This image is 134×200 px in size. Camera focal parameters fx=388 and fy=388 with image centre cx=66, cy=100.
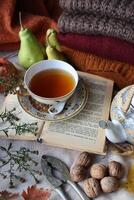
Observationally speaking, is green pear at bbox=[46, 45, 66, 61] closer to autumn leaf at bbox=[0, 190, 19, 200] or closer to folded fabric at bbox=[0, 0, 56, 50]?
folded fabric at bbox=[0, 0, 56, 50]

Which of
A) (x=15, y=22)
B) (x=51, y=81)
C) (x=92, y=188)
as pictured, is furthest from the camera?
(x=15, y=22)

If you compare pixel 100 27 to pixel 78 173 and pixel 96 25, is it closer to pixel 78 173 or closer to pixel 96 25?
pixel 96 25

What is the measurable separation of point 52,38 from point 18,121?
0.19m

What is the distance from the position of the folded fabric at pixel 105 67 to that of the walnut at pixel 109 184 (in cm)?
21

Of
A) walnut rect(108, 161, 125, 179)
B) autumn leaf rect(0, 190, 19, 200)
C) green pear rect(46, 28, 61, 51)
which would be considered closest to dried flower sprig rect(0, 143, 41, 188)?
autumn leaf rect(0, 190, 19, 200)

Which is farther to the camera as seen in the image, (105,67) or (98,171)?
(105,67)

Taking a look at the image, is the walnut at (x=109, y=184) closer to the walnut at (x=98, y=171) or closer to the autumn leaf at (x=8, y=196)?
the walnut at (x=98, y=171)

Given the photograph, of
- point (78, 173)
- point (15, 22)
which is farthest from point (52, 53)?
point (78, 173)

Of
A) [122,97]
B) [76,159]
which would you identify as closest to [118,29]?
[122,97]

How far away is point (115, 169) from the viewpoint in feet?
2.16

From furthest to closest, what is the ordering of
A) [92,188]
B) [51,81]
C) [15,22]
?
[15,22] < [51,81] < [92,188]

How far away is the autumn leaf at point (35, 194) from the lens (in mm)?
648

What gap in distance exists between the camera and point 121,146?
69 cm

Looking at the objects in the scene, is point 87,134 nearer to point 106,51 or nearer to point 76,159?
point 76,159
